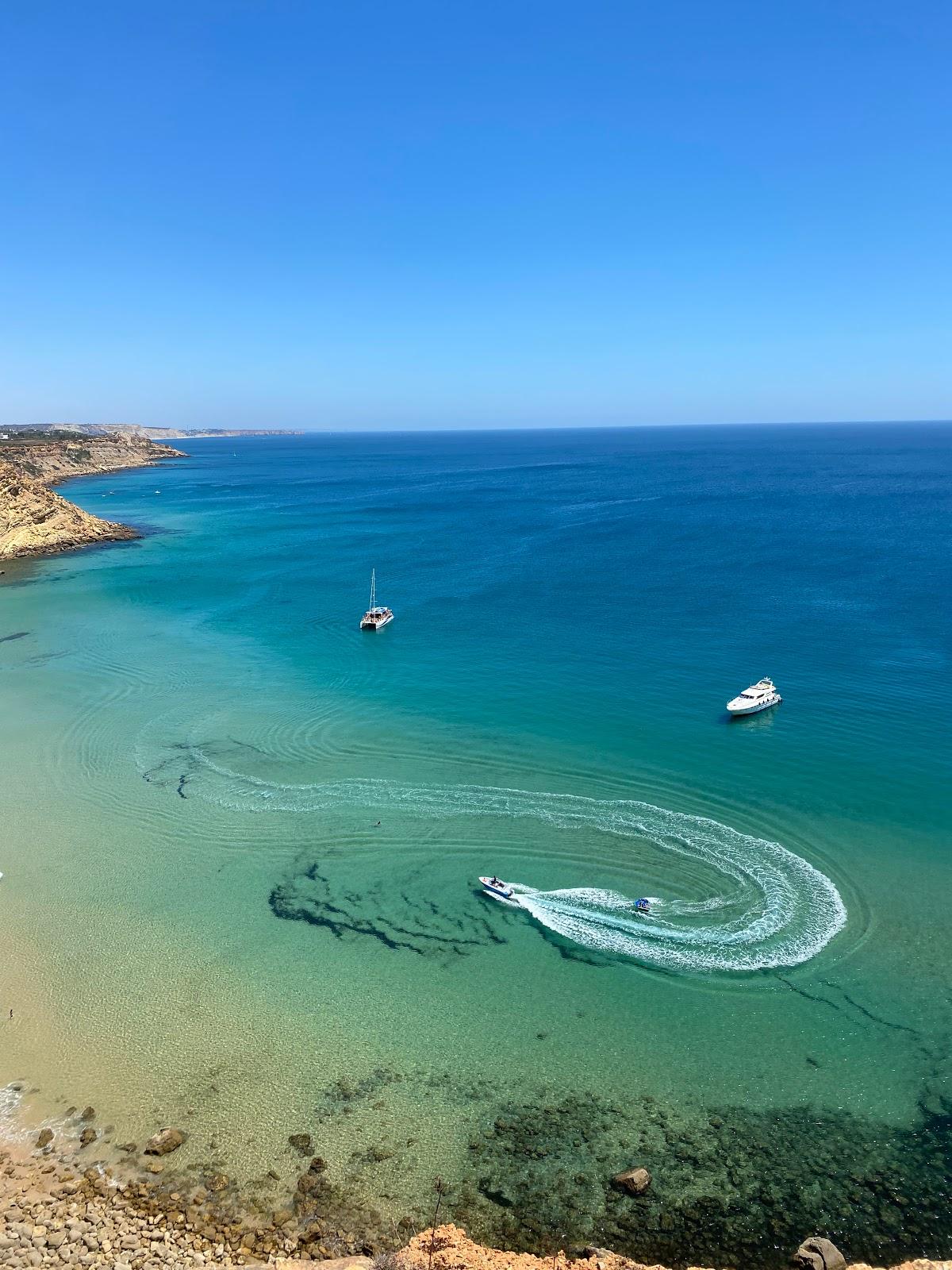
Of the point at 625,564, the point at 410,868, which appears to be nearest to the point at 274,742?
the point at 410,868

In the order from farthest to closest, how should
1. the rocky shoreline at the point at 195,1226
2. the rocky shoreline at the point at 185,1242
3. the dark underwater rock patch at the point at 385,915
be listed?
→ the dark underwater rock patch at the point at 385,915 < the rocky shoreline at the point at 195,1226 < the rocky shoreline at the point at 185,1242

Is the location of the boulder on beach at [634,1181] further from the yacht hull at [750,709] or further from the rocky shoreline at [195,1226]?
the yacht hull at [750,709]

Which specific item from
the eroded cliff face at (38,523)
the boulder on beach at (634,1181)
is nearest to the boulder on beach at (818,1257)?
the boulder on beach at (634,1181)

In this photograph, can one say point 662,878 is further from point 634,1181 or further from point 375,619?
point 375,619

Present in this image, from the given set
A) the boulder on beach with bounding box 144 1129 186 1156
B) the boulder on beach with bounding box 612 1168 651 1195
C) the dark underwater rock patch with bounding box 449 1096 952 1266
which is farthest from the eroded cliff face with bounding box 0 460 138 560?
the boulder on beach with bounding box 612 1168 651 1195

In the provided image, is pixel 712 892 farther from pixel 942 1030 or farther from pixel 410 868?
pixel 410 868

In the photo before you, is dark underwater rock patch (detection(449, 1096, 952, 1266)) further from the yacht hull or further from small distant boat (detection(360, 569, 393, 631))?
small distant boat (detection(360, 569, 393, 631))

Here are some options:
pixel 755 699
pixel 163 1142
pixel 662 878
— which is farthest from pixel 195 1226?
pixel 755 699
